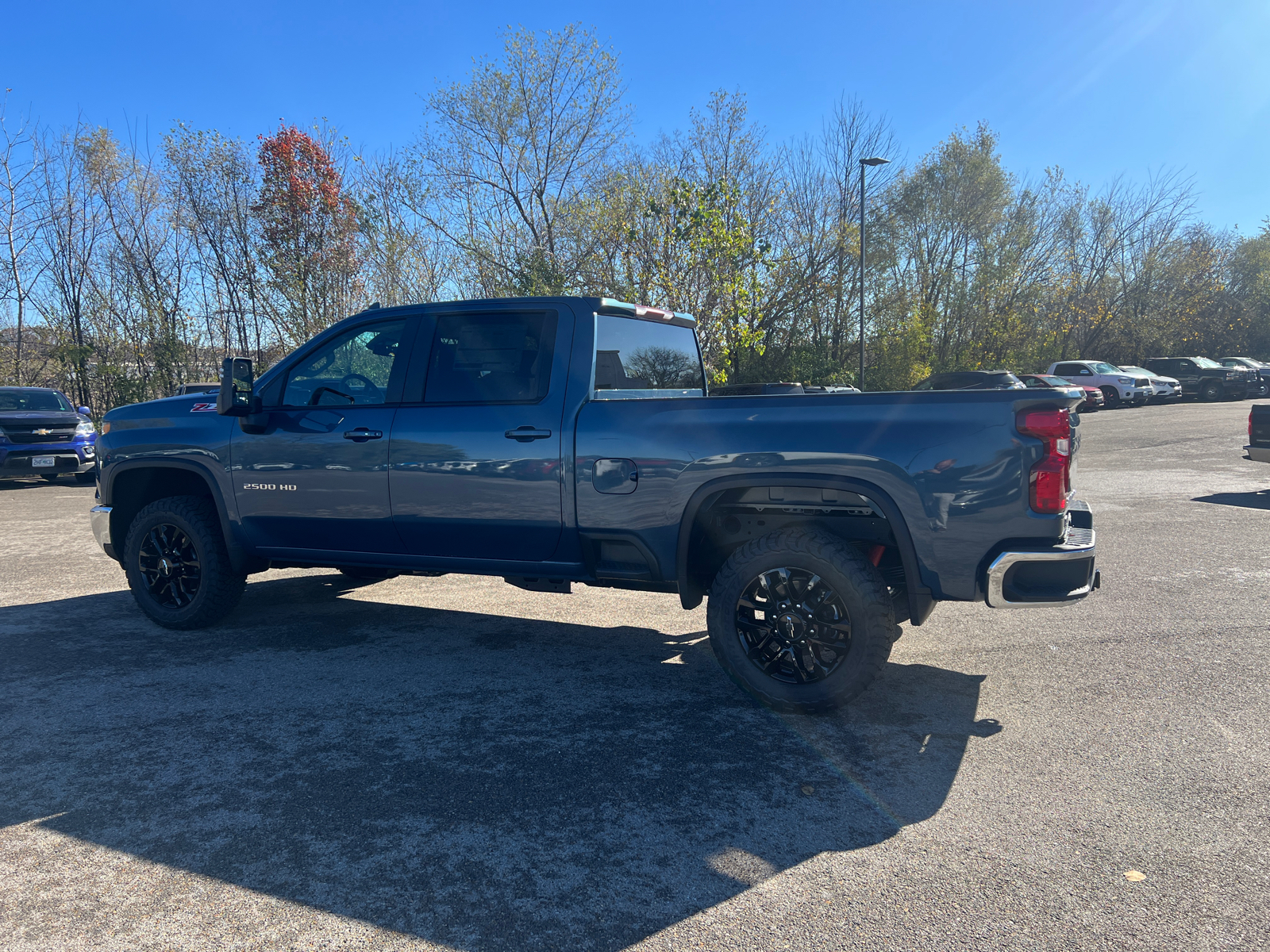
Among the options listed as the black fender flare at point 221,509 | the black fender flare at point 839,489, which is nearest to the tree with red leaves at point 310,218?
the black fender flare at point 221,509

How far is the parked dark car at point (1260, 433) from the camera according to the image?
36.4 feet

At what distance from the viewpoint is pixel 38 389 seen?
615 inches

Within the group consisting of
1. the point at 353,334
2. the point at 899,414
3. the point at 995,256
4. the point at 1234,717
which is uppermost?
the point at 995,256

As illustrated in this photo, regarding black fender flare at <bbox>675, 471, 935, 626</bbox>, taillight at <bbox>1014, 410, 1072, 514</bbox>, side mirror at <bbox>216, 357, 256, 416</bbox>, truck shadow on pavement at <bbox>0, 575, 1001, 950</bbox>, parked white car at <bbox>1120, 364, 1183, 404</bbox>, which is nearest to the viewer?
truck shadow on pavement at <bbox>0, 575, 1001, 950</bbox>

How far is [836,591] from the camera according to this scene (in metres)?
4.01

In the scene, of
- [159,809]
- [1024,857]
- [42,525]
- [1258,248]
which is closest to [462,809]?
[159,809]

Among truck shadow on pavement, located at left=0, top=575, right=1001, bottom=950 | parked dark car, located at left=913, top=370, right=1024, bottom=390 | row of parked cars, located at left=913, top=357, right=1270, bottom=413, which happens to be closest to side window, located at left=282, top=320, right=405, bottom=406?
truck shadow on pavement, located at left=0, top=575, right=1001, bottom=950

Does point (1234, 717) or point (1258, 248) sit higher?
point (1258, 248)

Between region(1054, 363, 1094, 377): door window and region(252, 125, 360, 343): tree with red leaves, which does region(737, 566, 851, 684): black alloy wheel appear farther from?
region(1054, 363, 1094, 377): door window

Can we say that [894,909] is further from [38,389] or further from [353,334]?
[38,389]

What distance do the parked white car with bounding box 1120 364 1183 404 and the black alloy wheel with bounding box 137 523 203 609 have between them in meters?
37.0

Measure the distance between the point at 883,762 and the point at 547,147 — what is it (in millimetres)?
24195

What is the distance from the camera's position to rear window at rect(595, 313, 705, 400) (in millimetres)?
4839

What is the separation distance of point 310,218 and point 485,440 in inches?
939
